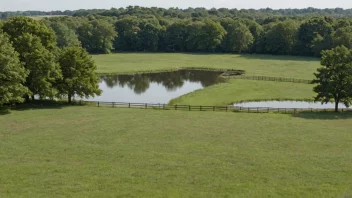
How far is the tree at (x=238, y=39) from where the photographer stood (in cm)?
11650

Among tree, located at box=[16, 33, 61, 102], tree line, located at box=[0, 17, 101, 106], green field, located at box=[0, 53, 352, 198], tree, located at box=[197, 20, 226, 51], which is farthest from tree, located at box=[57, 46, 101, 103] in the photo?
tree, located at box=[197, 20, 226, 51]

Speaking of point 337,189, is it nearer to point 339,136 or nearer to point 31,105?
point 339,136

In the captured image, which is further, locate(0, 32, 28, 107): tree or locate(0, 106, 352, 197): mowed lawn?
locate(0, 32, 28, 107): tree

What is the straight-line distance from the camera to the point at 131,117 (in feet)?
127

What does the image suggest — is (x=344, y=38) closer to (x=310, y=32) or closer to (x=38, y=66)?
(x=310, y=32)

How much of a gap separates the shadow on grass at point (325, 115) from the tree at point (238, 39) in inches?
3006

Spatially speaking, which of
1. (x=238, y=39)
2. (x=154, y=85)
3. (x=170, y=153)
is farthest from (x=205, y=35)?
(x=170, y=153)

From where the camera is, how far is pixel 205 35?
120 metres

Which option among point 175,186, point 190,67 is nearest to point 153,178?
point 175,186

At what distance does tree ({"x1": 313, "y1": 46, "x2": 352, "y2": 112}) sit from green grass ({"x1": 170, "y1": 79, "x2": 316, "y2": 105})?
10364 mm

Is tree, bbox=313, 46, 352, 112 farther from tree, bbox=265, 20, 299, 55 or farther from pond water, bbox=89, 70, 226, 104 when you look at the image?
tree, bbox=265, 20, 299, 55

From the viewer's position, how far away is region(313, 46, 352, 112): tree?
4288 cm

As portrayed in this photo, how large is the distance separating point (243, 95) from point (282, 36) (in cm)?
6378

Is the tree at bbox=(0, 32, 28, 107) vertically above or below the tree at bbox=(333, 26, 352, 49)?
below
